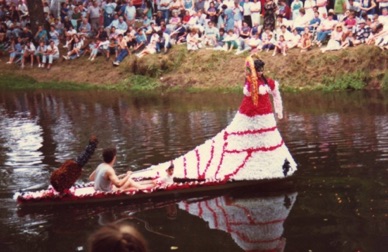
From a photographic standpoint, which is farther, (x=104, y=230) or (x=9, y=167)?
(x=9, y=167)

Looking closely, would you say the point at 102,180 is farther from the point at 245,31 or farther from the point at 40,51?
the point at 40,51

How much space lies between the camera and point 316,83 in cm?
2648

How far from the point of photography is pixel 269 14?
2873 centimetres

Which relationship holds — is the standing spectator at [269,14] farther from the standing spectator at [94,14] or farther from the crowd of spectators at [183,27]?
the standing spectator at [94,14]

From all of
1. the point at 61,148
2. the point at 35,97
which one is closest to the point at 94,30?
the point at 35,97

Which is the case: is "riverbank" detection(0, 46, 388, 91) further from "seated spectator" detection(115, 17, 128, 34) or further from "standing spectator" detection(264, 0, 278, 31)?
"seated spectator" detection(115, 17, 128, 34)

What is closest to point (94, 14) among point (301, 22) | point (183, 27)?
point (183, 27)

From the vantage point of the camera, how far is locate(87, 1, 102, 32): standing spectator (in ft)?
113

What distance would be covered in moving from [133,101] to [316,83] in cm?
692

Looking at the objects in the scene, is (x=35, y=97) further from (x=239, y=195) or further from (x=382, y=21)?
(x=239, y=195)

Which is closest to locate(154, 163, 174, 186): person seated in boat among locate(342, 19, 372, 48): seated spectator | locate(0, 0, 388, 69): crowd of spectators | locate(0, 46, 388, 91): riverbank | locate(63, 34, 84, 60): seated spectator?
locate(0, 46, 388, 91): riverbank

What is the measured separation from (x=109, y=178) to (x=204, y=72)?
58.3 feet

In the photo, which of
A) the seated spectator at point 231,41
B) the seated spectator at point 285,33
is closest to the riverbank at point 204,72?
the seated spectator at point 231,41

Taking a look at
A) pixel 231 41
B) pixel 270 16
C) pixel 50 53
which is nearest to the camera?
pixel 270 16
